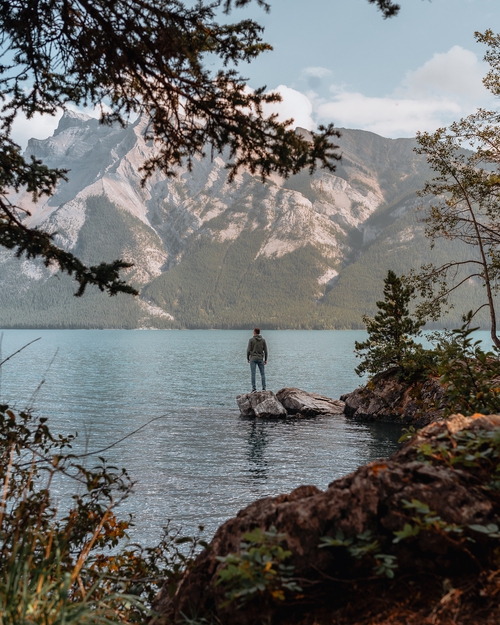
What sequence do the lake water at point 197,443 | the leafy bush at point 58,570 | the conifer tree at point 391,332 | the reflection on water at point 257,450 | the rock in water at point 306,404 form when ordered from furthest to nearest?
1. the rock in water at point 306,404
2. the conifer tree at point 391,332
3. the reflection on water at point 257,450
4. the lake water at point 197,443
5. the leafy bush at point 58,570

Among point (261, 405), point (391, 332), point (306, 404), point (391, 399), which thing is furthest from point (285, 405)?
point (391, 332)

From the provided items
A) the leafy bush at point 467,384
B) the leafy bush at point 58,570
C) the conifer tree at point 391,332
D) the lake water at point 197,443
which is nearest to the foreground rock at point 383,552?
the leafy bush at point 58,570

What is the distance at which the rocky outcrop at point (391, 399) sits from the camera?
2348 cm

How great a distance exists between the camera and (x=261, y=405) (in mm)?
26062

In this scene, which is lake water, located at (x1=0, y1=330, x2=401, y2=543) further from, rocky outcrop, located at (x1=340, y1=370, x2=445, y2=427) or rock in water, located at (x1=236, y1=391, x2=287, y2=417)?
rocky outcrop, located at (x1=340, y1=370, x2=445, y2=427)

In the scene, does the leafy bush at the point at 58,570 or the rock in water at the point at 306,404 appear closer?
the leafy bush at the point at 58,570

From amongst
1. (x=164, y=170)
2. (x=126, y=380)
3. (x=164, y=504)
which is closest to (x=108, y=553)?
(x=164, y=504)

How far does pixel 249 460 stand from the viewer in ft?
54.8

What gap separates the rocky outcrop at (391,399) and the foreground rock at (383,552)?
20703mm

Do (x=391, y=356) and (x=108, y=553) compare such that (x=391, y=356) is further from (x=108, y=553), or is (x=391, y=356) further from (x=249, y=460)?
(x=108, y=553)

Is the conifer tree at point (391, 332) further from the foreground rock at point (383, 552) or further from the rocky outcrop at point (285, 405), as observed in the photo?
the foreground rock at point (383, 552)

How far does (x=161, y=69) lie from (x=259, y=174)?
148cm

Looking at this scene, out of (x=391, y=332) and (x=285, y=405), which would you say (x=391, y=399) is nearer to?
(x=391, y=332)

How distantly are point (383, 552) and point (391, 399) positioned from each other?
23826mm
